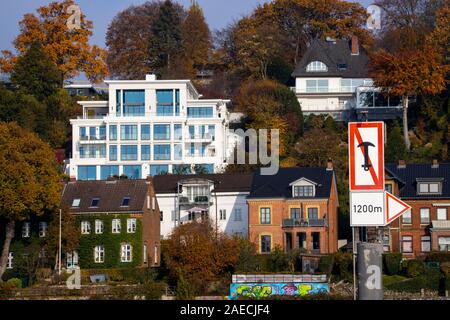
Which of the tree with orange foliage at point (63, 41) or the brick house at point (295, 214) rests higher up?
the tree with orange foliage at point (63, 41)

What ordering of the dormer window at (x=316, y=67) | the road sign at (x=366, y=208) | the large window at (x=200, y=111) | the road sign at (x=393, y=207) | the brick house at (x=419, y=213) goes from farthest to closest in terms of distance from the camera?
the dormer window at (x=316, y=67), the large window at (x=200, y=111), the brick house at (x=419, y=213), the road sign at (x=393, y=207), the road sign at (x=366, y=208)

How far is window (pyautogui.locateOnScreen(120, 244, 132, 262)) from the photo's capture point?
224ft

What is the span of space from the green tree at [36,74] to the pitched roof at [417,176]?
34752 mm

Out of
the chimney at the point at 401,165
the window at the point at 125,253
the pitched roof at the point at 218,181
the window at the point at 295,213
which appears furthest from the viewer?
the pitched roof at the point at 218,181

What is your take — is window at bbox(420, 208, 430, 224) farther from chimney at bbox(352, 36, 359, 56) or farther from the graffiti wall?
chimney at bbox(352, 36, 359, 56)

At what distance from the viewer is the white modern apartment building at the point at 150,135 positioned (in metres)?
87.8

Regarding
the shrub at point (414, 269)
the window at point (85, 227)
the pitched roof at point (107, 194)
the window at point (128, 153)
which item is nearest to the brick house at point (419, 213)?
the shrub at point (414, 269)

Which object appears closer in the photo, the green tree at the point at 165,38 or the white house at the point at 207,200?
the white house at the point at 207,200

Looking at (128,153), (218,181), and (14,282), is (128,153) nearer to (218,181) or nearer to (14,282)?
(218,181)

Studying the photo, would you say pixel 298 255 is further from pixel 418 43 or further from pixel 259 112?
pixel 418 43

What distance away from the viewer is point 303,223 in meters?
69.6

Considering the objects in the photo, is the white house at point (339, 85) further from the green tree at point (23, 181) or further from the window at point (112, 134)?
the green tree at point (23, 181)

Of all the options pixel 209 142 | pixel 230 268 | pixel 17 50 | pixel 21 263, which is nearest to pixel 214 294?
pixel 230 268

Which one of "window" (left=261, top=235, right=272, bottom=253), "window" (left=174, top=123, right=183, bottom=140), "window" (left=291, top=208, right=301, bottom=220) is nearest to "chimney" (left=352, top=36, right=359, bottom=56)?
"window" (left=174, top=123, right=183, bottom=140)
